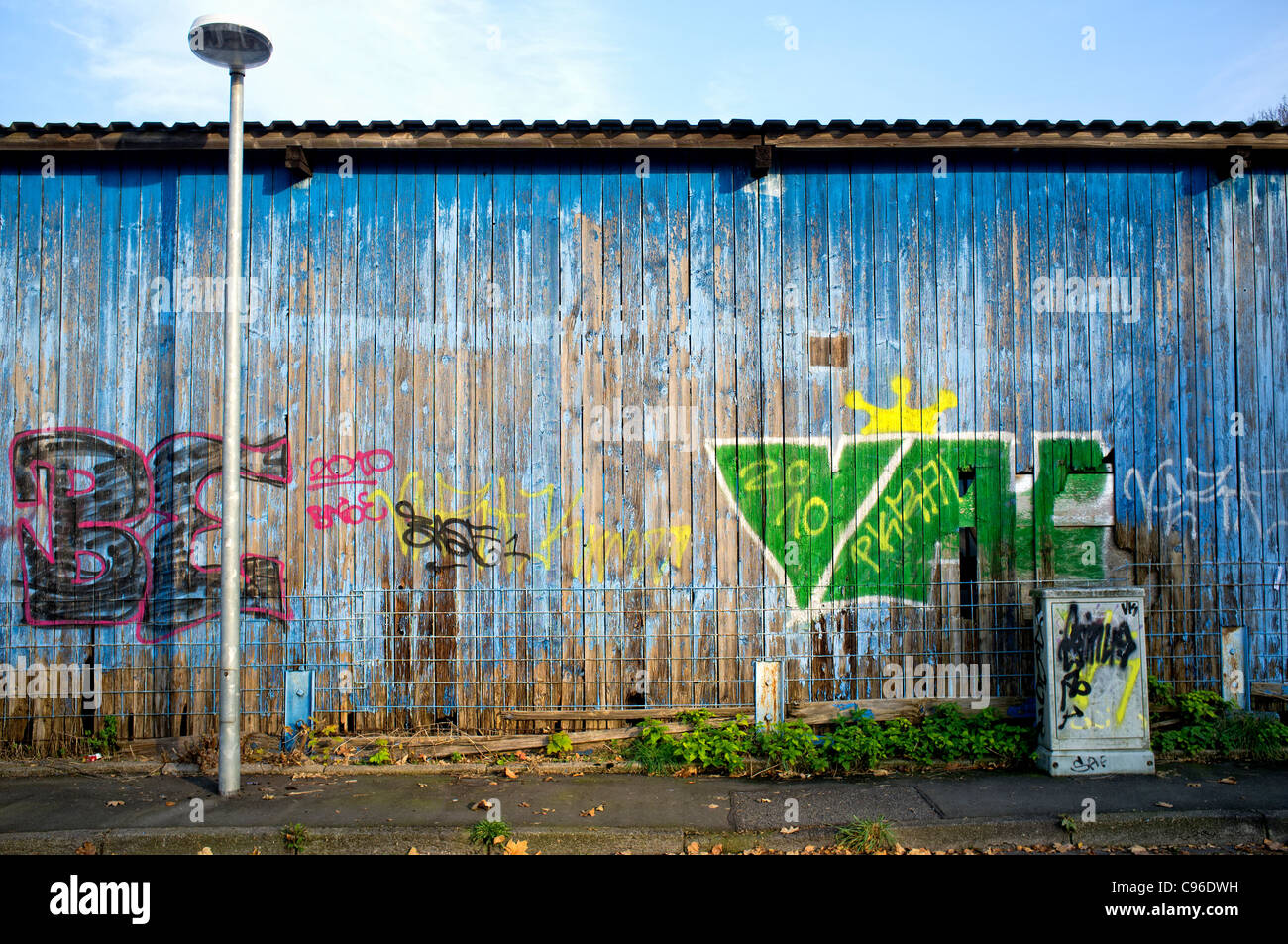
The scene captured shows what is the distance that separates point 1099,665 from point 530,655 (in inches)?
165

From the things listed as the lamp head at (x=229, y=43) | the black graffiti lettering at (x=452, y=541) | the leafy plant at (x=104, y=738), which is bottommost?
the leafy plant at (x=104, y=738)

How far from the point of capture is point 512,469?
21.1ft

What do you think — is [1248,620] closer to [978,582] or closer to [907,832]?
[978,582]

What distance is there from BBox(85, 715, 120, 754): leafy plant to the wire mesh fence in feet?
0.21

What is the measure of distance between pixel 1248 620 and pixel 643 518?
4.90m

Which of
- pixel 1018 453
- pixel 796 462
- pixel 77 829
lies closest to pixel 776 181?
pixel 796 462

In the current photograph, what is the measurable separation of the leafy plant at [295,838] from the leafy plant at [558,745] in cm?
181

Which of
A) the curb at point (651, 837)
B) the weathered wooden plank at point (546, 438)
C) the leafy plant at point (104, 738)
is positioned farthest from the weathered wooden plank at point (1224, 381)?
the leafy plant at point (104, 738)

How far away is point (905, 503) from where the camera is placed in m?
6.44

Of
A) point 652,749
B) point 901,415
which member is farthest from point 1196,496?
point 652,749

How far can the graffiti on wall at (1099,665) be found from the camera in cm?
569

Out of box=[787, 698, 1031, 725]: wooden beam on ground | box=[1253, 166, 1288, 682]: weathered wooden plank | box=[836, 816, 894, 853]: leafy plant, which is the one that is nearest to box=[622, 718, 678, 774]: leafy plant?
box=[787, 698, 1031, 725]: wooden beam on ground

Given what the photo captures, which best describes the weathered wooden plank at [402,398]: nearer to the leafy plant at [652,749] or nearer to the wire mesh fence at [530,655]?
the wire mesh fence at [530,655]
